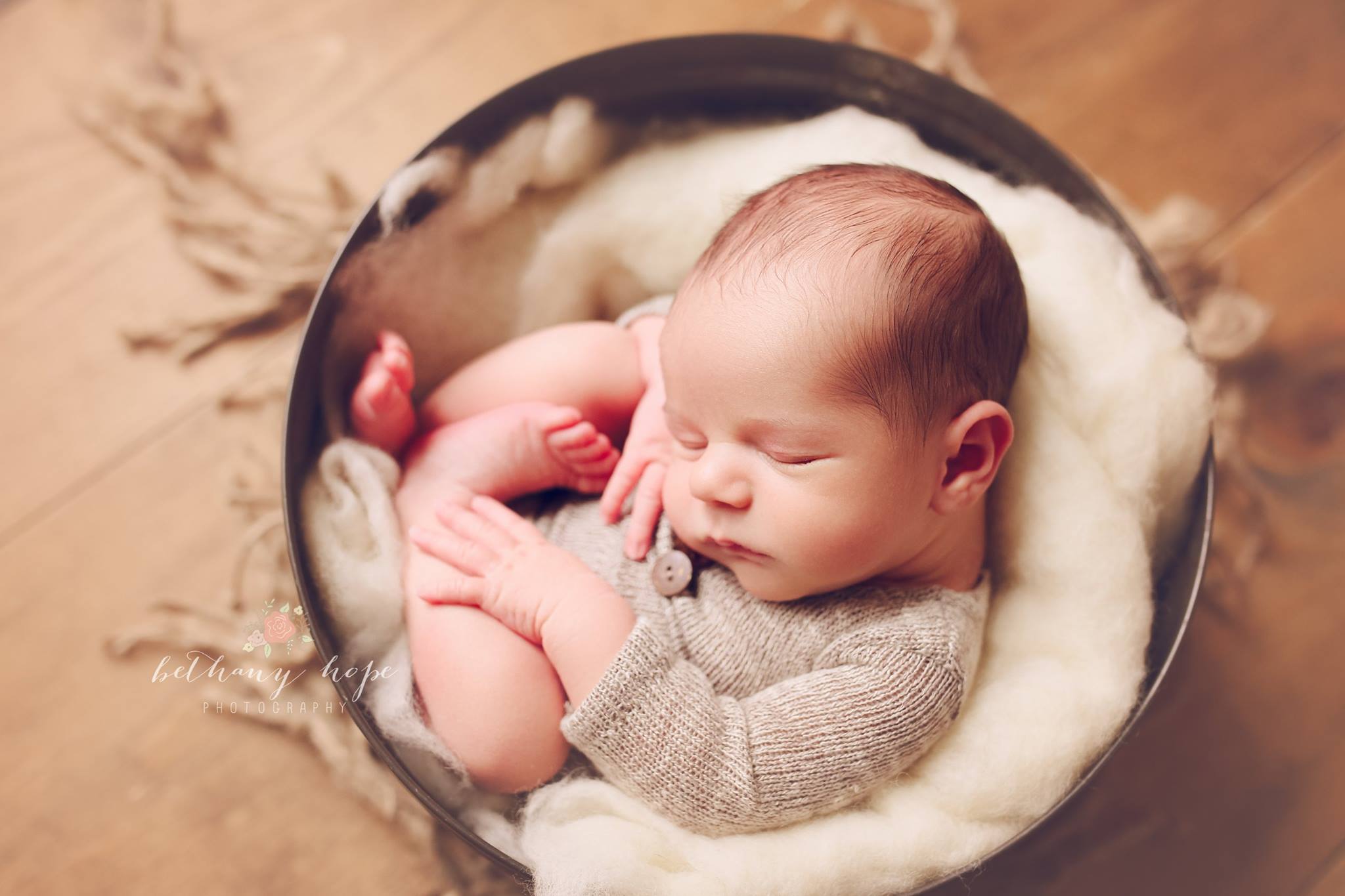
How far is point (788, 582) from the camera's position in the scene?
707mm

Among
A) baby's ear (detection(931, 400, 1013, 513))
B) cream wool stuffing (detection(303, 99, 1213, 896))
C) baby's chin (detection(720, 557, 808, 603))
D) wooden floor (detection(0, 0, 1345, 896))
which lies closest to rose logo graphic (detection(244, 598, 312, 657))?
wooden floor (detection(0, 0, 1345, 896))

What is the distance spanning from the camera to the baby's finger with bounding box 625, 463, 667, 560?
805mm

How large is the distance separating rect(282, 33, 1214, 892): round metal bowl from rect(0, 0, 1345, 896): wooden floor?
243 millimetres

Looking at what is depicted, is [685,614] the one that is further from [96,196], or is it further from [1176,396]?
[96,196]

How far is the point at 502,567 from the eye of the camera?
0.76m

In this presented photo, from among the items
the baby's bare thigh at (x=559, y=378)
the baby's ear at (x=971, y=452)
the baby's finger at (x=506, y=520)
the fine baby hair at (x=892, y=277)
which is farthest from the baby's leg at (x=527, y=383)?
the baby's ear at (x=971, y=452)

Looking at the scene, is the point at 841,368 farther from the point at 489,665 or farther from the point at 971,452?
the point at 489,665

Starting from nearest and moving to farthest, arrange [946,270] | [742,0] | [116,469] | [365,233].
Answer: [946,270] → [365,233] → [116,469] → [742,0]

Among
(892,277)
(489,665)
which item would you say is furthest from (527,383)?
(892,277)

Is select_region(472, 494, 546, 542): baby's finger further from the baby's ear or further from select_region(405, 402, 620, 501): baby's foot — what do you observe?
the baby's ear

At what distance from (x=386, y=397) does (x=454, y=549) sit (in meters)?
0.14

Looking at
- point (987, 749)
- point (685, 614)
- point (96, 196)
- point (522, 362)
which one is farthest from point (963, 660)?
point (96, 196)

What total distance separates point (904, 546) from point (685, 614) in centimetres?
18

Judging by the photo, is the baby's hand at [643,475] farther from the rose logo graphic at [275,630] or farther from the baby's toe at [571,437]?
the rose logo graphic at [275,630]
